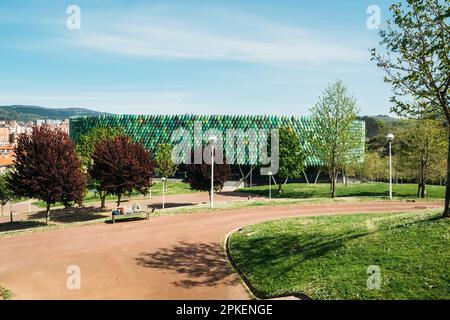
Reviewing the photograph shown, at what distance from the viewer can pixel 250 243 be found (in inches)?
→ 672

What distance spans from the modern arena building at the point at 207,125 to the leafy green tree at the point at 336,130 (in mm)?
28449

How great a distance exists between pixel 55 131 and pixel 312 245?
24.2m

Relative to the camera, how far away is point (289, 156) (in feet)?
176

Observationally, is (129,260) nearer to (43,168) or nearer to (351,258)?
(351,258)

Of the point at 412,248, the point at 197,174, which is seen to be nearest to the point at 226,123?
→ the point at 197,174

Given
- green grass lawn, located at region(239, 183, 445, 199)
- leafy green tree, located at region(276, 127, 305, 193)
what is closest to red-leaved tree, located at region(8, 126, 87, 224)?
green grass lawn, located at region(239, 183, 445, 199)

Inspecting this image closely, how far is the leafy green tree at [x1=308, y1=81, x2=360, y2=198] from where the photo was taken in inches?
1649

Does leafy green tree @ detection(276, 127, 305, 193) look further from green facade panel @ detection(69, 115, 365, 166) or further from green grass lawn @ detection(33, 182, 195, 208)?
green facade panel @ detection(69, 115, 365, 166)

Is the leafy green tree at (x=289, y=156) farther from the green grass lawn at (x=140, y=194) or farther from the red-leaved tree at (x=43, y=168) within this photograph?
the red-leaved tree at (x=43, y=168)

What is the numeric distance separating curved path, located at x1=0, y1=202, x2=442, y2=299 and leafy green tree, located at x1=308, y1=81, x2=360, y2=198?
2178 centimetres

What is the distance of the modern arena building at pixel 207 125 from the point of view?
259 ft

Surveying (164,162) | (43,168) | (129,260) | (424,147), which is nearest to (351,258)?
(129,260)

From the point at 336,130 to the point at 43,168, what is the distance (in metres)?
31.1
